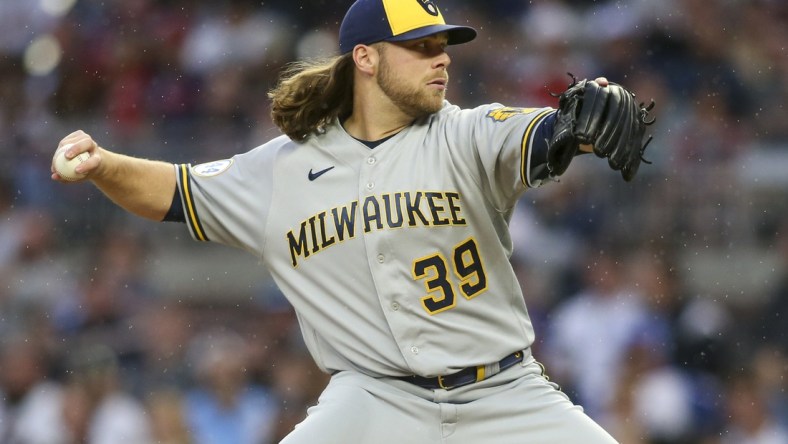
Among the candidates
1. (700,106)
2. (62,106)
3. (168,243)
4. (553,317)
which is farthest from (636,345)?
(62,106)

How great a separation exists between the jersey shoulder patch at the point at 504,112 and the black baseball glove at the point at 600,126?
0.24 m

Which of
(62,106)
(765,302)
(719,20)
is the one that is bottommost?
(765,302)

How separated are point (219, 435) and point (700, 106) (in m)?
3.90

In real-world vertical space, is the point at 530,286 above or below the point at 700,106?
below

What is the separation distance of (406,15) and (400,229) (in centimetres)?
75

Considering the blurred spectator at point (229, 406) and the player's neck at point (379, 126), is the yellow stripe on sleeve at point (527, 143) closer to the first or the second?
the player's neck at point (379, 126)

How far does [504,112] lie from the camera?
371 centimetres

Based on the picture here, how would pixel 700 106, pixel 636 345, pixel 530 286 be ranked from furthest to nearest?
pixel 700 106
pixel 530 286
pixel 636 345

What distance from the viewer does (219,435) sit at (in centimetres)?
708

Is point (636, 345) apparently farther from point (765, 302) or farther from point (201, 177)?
point (201, 177)

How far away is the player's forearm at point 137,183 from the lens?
3.89m

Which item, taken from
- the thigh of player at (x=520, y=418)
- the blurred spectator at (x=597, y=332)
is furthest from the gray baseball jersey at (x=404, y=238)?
the blurred spectator at (x=597, y=332)

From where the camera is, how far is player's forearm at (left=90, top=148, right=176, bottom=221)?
12.8 ft

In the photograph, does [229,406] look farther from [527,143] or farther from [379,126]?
[527,143]
